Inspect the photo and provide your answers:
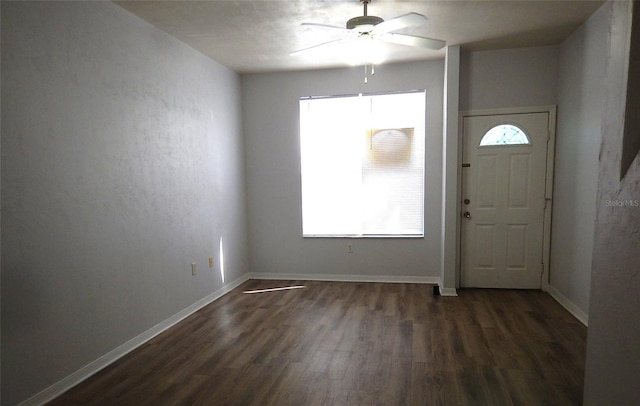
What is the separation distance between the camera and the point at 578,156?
135 inches

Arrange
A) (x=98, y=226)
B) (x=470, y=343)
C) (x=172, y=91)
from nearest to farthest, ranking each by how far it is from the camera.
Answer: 1. (x=98, y=226)
2. (x=470, y=343)
3. (x=172, y=91)

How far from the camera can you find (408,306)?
146 inches

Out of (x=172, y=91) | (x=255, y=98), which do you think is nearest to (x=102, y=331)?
(x=172, y=91)

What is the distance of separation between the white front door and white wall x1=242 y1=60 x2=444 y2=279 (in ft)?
1.29

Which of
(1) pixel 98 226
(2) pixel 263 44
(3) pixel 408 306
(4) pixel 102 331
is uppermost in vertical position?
(2) pixel 263 44

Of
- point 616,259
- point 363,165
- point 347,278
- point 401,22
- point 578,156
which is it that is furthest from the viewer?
point 347,278

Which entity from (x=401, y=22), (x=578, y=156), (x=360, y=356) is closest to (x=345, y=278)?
(x=360, y=356)

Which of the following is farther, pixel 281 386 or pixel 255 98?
pixel 255 98

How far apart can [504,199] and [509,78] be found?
143 centimetres

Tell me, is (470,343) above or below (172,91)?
below

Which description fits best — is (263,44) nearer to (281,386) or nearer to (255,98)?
(255,98)

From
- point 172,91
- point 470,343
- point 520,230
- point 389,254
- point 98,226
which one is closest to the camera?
point 98,226

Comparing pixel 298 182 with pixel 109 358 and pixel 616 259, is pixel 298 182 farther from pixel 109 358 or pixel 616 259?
pixel 616 259

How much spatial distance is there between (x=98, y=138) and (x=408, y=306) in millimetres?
3300
